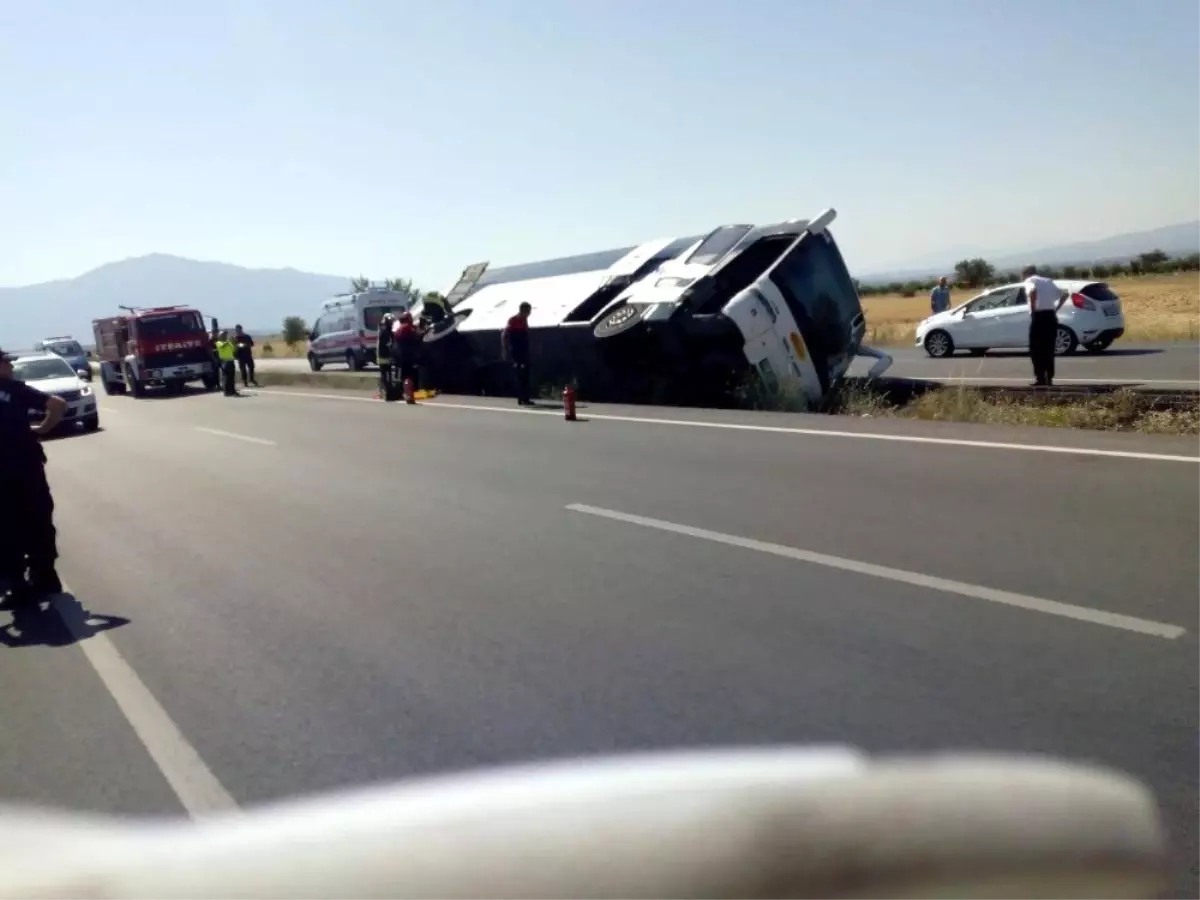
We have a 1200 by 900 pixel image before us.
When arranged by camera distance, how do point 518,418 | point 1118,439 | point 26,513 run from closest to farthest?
point 26,513, point 1118,439, point 518,418

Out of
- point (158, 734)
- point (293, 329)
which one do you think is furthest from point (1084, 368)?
point (293, 329)

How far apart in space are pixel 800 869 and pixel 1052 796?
41cm

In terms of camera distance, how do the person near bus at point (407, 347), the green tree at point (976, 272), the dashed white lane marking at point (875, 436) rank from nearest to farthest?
the dashed white lane marking at point (875, 436) → the person near bus at point (407, 347) → the green tree at point (976, 272)

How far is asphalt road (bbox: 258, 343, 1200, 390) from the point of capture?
16.5 meters

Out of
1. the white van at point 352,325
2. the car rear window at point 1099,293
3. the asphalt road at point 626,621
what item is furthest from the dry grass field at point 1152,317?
the asphalt road at point 626,621

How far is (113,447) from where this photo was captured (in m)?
17.7

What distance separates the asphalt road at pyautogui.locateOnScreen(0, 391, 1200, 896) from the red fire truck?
21.9m

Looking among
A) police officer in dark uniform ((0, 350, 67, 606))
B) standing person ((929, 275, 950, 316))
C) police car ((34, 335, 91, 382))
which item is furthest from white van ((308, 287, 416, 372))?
police officer in dark uniform ((0, 350, 67, 606))

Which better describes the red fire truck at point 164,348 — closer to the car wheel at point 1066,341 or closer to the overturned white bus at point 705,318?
the overturned white bus at point 705,318

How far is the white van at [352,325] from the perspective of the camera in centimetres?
3338

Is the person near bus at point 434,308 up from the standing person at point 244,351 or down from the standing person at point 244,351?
up

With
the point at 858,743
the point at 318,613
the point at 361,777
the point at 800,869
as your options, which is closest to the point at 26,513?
the point at 318,613

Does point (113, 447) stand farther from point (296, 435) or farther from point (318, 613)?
point (318, 613)

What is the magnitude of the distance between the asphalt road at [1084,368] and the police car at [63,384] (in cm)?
1556
